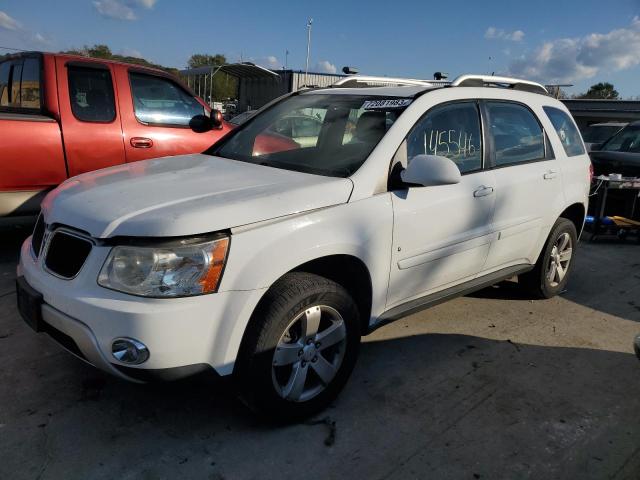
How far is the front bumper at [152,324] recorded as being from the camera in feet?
7.02

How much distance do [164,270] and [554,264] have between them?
3567 millimetres

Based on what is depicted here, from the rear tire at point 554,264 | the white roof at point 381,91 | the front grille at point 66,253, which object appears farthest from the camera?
the rear tire at point 554,264

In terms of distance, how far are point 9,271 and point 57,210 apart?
253 centimetres

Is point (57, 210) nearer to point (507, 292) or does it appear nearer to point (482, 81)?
point (482, 81)

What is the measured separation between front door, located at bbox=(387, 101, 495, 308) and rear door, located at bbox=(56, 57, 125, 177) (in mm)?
3246

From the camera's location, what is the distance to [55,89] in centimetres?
485

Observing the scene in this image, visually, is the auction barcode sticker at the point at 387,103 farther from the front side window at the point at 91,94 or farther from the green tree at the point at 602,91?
the green tree at the point at 602,91

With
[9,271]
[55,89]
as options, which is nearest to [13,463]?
[9,271]

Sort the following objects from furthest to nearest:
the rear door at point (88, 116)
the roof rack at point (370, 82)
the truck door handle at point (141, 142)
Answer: the truck door handle at point (141, 142) < the rear door at point (88, 116) < the roof rack at point (370, 82)

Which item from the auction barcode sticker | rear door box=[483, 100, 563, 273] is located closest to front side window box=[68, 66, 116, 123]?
the auction barcode sticker

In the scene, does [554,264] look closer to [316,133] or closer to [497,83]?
[497,83]

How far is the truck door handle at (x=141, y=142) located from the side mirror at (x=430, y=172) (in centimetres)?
336

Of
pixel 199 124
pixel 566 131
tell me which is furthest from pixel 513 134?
pixel 199 124

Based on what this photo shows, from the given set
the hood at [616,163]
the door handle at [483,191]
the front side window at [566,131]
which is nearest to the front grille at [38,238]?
the door handle at [483,191]
